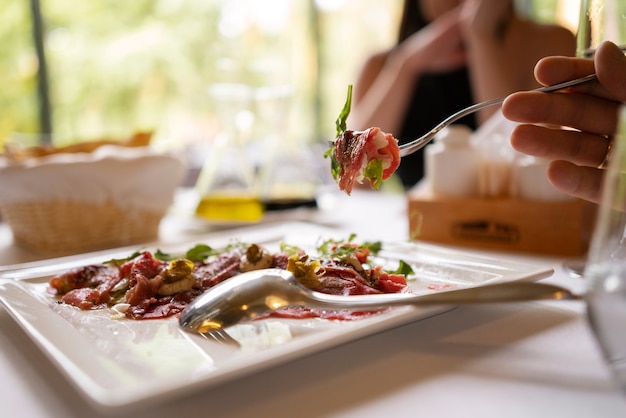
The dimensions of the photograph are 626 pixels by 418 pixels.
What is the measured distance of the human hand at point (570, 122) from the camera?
81 cm

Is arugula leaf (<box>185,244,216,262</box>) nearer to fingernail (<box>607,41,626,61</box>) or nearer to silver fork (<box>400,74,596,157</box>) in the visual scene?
silver fork (<box>400,74,596,157</box>)

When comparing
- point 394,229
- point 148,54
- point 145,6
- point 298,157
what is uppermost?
point 145,6

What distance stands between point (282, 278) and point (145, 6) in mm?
3286

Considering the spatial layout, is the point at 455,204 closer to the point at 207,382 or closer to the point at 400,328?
the point at 400,328

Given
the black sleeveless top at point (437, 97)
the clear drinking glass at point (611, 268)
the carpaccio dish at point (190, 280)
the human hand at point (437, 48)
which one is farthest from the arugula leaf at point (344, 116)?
the black sleeveless top at point (437, 97)

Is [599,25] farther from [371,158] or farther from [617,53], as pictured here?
[371,158]

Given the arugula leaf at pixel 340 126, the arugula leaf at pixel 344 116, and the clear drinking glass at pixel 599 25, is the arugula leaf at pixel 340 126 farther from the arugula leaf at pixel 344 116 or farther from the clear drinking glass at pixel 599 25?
the clear drinking glass at pixel 599 25

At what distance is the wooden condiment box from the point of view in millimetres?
1166

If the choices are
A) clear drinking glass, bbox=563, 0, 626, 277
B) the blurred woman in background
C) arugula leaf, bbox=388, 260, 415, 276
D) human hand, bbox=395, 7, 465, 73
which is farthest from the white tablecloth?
human hand, bbox=395, 7, 465, 73

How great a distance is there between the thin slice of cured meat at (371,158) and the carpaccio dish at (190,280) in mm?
121

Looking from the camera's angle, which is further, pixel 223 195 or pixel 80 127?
pixel 80 127

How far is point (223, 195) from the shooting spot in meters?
1.52

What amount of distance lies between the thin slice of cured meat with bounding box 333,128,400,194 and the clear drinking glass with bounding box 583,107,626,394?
39cm

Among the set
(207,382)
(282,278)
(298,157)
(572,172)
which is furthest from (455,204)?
(207,382)
